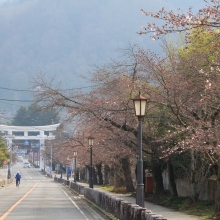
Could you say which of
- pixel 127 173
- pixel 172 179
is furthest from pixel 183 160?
pixel 127 173

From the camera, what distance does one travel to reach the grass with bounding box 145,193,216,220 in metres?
23.6

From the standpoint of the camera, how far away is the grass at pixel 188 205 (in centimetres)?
2361

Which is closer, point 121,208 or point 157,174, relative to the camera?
point 121,208

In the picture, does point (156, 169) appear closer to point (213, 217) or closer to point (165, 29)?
point (213, 217)

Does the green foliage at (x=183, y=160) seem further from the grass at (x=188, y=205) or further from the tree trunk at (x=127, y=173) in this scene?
the tree trunk at (x=127, y=173)

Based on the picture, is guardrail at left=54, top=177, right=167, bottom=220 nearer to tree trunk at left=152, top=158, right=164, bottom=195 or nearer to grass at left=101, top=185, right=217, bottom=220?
grass at left=101, top=185, right=217, bottom=220

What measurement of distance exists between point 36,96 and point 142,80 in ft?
17.7

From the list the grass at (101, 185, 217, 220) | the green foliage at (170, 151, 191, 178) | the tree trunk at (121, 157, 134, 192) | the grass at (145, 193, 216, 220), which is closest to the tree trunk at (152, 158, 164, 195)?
the grass at (101, 185, 217, 220)

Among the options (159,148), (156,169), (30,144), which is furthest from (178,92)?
(30,144)

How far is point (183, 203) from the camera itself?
28266 millimetres

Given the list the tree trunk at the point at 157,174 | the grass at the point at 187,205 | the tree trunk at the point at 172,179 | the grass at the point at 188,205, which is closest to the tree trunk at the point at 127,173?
the tree trunk at the point at 157,174

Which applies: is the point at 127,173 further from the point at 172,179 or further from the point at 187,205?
the point at 187,205

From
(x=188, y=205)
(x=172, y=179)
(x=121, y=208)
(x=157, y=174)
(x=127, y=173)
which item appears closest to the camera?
(x=121, y=208)

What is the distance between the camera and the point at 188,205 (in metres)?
26.9
